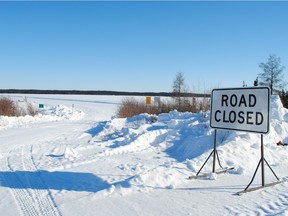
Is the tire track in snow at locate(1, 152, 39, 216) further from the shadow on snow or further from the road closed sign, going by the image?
the road closed sign

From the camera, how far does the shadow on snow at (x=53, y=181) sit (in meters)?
5.86

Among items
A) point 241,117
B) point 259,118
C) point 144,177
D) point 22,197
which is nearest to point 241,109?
point 241,117

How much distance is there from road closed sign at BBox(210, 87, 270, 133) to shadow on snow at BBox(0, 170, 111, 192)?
2.70 m

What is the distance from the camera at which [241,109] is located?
612 cm

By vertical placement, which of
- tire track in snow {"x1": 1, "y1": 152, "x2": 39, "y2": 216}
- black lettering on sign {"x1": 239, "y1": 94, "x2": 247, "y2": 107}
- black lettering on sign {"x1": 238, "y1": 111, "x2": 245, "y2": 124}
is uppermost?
black lettering on sign {"x1": 239, "y1": 94, "x2": 247, "y2": 107}

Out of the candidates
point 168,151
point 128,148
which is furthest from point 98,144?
point 168,151

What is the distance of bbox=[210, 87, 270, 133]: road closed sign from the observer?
570 cm

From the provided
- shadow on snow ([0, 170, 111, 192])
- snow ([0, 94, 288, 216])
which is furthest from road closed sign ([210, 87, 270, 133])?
shadow on snow ([0, 170, 111, 192])

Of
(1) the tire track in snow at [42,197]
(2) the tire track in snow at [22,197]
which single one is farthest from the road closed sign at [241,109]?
(2) the tire track in snow at [22,197]

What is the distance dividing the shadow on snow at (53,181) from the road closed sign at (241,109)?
2.70 m

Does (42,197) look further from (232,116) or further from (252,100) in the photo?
(252,100)

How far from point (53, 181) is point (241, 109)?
402 centimetres

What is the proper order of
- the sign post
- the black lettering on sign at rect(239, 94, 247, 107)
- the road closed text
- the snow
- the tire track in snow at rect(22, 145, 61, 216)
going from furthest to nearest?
the black lettering on sign at rect(239, 94, 247, 107) < the road closed text < the sign post < the snow < the tire track in snow at rect(22, 145, 61, 216)

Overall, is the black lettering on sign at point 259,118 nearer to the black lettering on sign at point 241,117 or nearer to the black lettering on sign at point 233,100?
the black lettering on sign at point 241,117
